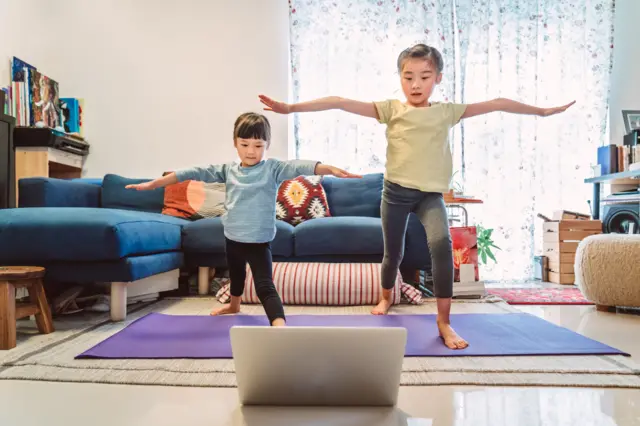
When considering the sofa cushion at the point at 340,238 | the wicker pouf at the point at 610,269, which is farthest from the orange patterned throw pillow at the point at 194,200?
the wicker pouf at the point at 610,269

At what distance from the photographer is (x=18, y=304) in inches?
69.0

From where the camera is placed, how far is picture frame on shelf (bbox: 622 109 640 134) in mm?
3924

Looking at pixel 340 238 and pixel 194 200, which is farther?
pixel 194 200

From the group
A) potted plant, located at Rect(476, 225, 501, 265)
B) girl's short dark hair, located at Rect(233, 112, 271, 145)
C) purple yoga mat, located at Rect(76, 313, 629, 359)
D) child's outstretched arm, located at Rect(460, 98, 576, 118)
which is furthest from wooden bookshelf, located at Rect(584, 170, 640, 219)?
girl's short dark hair, located at Rect(233, 112, 271, 145)

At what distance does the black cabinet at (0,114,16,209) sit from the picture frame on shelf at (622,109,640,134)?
4836 mm

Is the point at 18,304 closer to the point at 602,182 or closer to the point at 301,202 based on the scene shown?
the point at 301,202

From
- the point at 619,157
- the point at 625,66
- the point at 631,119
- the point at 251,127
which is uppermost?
the point at 625,66

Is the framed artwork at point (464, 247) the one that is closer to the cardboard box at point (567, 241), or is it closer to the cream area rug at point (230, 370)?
the cardboard box at point (567, 241)

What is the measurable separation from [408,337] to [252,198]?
0.79 m

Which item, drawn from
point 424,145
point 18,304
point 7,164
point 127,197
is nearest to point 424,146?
point 424,145

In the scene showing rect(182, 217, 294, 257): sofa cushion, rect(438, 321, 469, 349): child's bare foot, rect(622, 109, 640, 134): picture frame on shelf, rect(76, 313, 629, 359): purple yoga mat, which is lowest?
rect(76, 313, 629, 359): purple yoga mat

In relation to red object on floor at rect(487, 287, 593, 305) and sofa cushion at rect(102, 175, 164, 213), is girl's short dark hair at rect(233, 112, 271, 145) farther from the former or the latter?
red object on floor at rect(487, 287, 593, 305)

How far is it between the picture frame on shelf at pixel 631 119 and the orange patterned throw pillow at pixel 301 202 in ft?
9.04

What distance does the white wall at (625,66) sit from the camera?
13.2 ft
